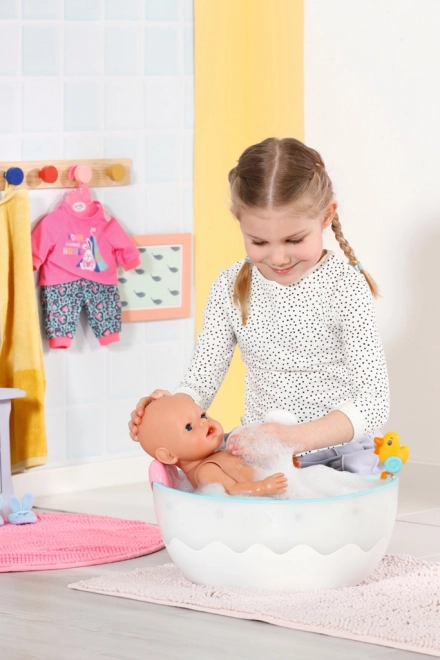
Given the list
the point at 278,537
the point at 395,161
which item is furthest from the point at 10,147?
the point at 278,537

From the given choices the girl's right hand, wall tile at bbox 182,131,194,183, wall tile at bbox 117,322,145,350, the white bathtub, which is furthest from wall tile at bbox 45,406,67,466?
the white bathtub

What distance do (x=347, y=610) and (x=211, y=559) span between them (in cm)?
24

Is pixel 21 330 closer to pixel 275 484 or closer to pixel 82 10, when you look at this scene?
pixel 82 10

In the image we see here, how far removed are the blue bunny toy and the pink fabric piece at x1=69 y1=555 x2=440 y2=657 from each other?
0.50 metres

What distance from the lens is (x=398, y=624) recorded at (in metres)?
1.63

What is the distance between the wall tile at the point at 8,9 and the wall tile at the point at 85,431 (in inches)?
38.2

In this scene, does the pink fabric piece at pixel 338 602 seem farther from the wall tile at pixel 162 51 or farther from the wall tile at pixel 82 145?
the wall tile at pixel 162 51

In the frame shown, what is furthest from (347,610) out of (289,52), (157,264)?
(289,52)

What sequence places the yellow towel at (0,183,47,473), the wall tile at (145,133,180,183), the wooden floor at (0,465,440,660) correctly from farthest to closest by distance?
1. the wall tile at (145,133,180,183)
2. the yellow towel at (0,183,47,473)
3. the wooden floor at (0,465,440,660)

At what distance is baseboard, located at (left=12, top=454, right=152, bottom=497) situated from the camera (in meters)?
2.79

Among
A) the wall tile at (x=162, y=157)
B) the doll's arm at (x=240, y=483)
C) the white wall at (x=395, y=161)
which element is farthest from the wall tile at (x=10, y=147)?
the doll's arm at (x=240, y=483)

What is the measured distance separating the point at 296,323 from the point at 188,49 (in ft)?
4.17

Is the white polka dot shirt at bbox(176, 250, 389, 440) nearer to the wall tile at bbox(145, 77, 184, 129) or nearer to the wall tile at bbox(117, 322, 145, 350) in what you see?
the wall tile at bbox(117, 322, 145, 350)

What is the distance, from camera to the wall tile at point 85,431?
2.88 meters
